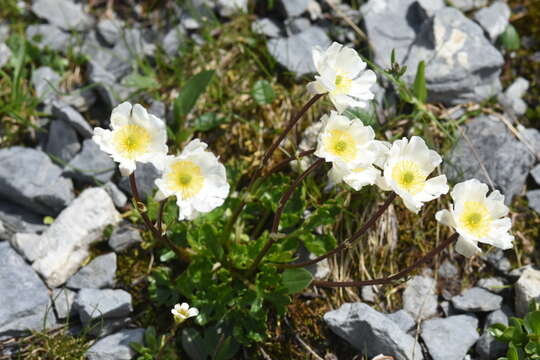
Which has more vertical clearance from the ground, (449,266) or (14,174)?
(14,174)

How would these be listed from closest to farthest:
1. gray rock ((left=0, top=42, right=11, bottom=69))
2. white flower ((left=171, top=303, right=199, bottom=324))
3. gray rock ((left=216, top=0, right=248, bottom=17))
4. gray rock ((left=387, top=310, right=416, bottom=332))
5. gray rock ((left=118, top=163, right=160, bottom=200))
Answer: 1. white flower ((left=171, top=303, right=199, bottom=324))
2. gray rock ((left=387, top=310, right=416, bottom=332))
3. gray rock ((left=118, top=163, right=160, bottom=200))
4. gray rock ((left=0, top=42, right=11, bottom=69))
5. gray rock ((left=216, top=0, right=248, bottom=17))

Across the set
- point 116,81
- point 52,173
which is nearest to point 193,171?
point 52,173

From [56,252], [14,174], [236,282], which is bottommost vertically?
[236,282]

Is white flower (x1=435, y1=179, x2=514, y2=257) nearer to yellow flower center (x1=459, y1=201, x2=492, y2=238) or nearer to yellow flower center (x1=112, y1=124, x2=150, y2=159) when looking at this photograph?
yellow flower center (x1=459, y1=201, x2=492, y2=238)

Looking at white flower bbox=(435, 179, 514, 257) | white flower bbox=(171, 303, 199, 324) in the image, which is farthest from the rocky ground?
white flower bbox=(435, 179, 514, 257)

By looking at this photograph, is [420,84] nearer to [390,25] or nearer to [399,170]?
[390,25]

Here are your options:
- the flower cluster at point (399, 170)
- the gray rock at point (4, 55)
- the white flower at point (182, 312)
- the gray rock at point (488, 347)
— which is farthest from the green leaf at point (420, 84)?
the gray rock at point (4, 55)

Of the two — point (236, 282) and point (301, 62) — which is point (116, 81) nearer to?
point (301, 62)
